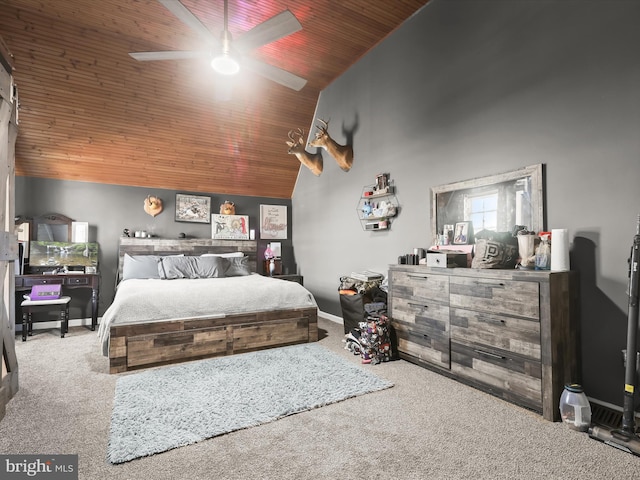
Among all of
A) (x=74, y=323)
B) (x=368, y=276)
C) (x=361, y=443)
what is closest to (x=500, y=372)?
(x=361, y=443)

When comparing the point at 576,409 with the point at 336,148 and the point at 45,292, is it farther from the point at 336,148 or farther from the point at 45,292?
the point at 45,292

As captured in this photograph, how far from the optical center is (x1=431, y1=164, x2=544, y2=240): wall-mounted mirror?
261cm

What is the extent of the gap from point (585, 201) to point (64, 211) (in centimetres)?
629

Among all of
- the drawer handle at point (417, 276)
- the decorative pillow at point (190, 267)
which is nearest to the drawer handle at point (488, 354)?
the drawer handle at point (417, 276)

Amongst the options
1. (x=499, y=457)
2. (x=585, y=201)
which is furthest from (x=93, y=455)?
(x=585, y=201)

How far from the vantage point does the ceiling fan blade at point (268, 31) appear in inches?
104

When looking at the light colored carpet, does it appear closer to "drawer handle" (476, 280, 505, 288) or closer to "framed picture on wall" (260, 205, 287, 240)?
"drawer handle" (476, 280, 505, 288)

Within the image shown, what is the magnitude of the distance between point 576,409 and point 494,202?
1656 millimetres

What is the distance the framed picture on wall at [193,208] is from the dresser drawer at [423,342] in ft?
13.0

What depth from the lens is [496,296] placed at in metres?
2.42

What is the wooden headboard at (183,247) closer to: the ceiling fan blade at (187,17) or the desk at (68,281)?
the desk at (68,281)

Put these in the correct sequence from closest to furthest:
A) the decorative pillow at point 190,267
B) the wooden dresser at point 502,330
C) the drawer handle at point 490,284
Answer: the wooden dresser at point 502,330 → the drawer handle at point 490,284 → the decorative pillow at point 190,267

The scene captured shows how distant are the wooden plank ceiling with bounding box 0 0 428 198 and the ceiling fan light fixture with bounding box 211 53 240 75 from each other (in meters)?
0.55

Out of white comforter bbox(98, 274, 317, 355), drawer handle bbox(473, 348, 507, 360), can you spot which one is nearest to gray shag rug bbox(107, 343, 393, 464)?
white comforter bbox(98, 274, 317, 355)
